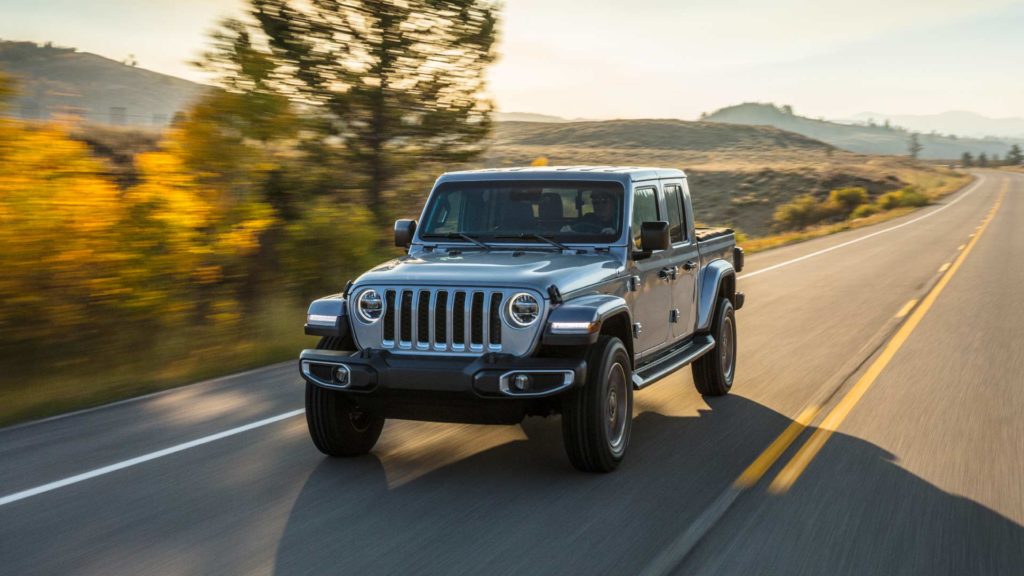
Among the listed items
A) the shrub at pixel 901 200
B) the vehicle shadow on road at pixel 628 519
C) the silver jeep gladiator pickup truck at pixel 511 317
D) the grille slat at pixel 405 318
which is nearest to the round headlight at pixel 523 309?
the silver jeep gladiator pickup truck at pixel 511 317

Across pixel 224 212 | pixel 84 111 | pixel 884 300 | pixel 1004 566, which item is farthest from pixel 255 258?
pixel 1004 566

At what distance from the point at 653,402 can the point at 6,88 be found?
256 inches

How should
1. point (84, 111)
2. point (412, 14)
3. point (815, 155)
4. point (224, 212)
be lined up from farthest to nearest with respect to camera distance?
point (815, 155)
point (412, 14)
point (224, 212)
point (84, 111)

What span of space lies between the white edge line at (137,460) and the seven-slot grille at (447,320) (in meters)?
1.77

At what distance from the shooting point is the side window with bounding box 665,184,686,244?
800 cm

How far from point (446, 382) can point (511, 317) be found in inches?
20.4

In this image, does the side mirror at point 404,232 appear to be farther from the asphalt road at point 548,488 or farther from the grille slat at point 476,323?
the grille slat at point 476,323

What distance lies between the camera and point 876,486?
19.5 feet

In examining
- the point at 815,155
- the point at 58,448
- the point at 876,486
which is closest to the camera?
the point at 876,486

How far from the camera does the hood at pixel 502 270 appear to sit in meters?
5.94

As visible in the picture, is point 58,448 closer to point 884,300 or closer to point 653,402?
point 653,402

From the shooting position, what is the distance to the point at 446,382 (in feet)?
18.6

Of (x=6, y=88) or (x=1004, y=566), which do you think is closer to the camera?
(x=1004, y=566)

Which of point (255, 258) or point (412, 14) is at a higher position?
point (412, 14)
